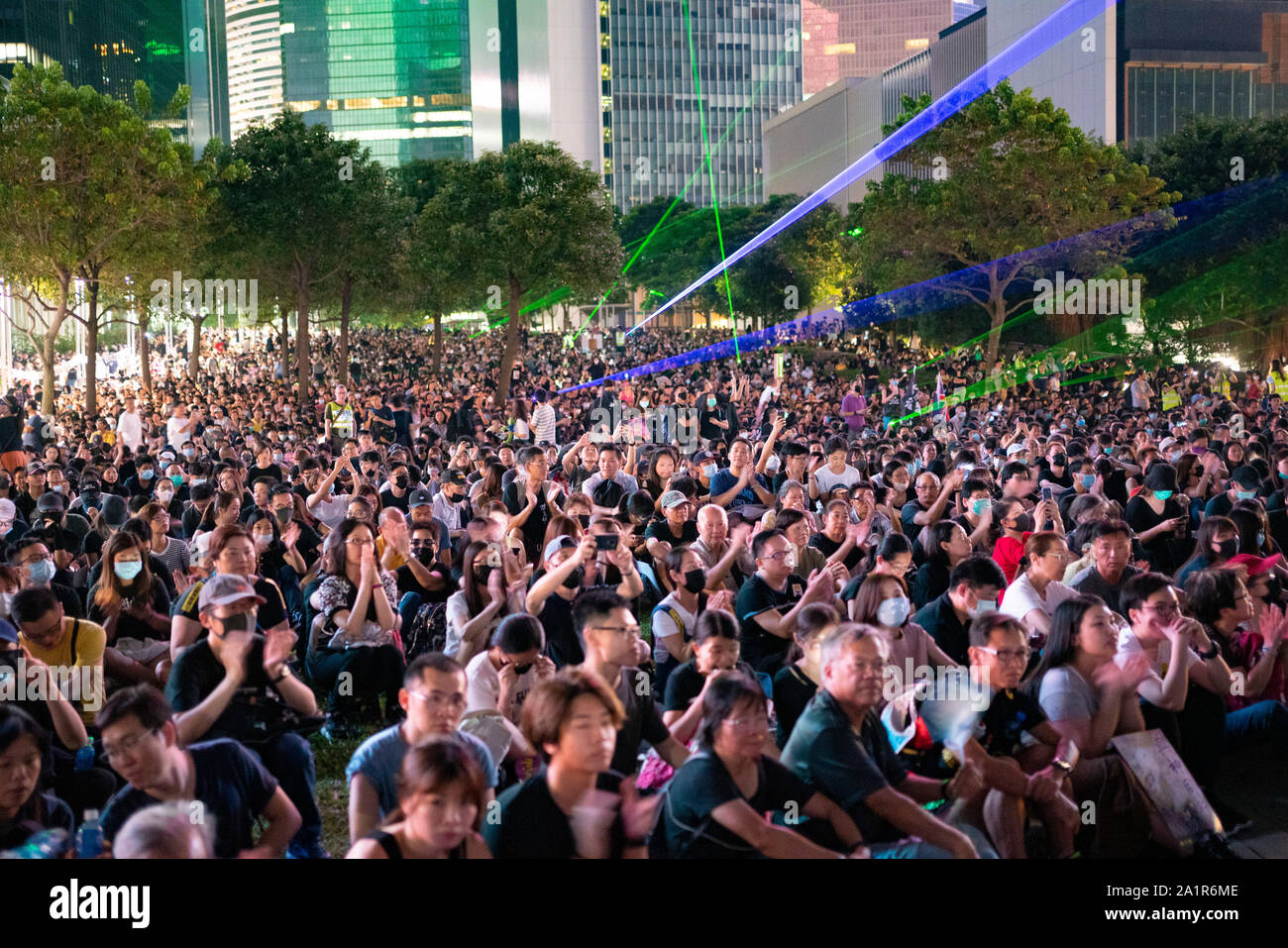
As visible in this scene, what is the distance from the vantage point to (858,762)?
4.36 m

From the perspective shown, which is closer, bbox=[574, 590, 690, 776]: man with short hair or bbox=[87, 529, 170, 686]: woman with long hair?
bbox=[574, 590, 690, 776]: man with short hair

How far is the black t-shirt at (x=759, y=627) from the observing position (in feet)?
21.9

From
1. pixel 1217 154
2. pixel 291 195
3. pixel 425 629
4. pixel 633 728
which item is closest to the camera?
pixel 633 728

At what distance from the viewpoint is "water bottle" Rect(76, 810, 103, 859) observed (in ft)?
13.6

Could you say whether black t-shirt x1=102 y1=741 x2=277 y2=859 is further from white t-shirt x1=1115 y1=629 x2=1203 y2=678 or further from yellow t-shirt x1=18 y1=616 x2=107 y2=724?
white t-shirt x1=1115 y1=629 x2=1203 y2=678

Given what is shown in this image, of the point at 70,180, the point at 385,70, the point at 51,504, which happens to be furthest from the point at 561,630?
the point at 385,70

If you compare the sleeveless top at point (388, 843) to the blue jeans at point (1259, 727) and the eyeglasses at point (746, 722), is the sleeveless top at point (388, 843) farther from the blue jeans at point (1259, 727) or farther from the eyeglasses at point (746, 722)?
the blue jeans at point (1259, 727)

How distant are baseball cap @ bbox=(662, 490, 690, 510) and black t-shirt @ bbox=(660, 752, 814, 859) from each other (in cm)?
430

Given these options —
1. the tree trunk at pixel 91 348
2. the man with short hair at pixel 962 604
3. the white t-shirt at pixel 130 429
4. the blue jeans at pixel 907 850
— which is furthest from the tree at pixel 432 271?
the blue jeans at pixel 907 850

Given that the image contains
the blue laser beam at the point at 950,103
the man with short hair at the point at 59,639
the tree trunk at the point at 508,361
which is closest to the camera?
the man with short hair at the point at 59,639

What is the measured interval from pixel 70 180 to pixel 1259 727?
24025mm

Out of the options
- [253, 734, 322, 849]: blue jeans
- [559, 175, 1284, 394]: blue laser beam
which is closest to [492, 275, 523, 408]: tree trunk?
[559, 175, 1284, 394]: blue laser beam

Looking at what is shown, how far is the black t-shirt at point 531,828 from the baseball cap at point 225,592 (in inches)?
65.3

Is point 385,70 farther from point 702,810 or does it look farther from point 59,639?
point 702,810
